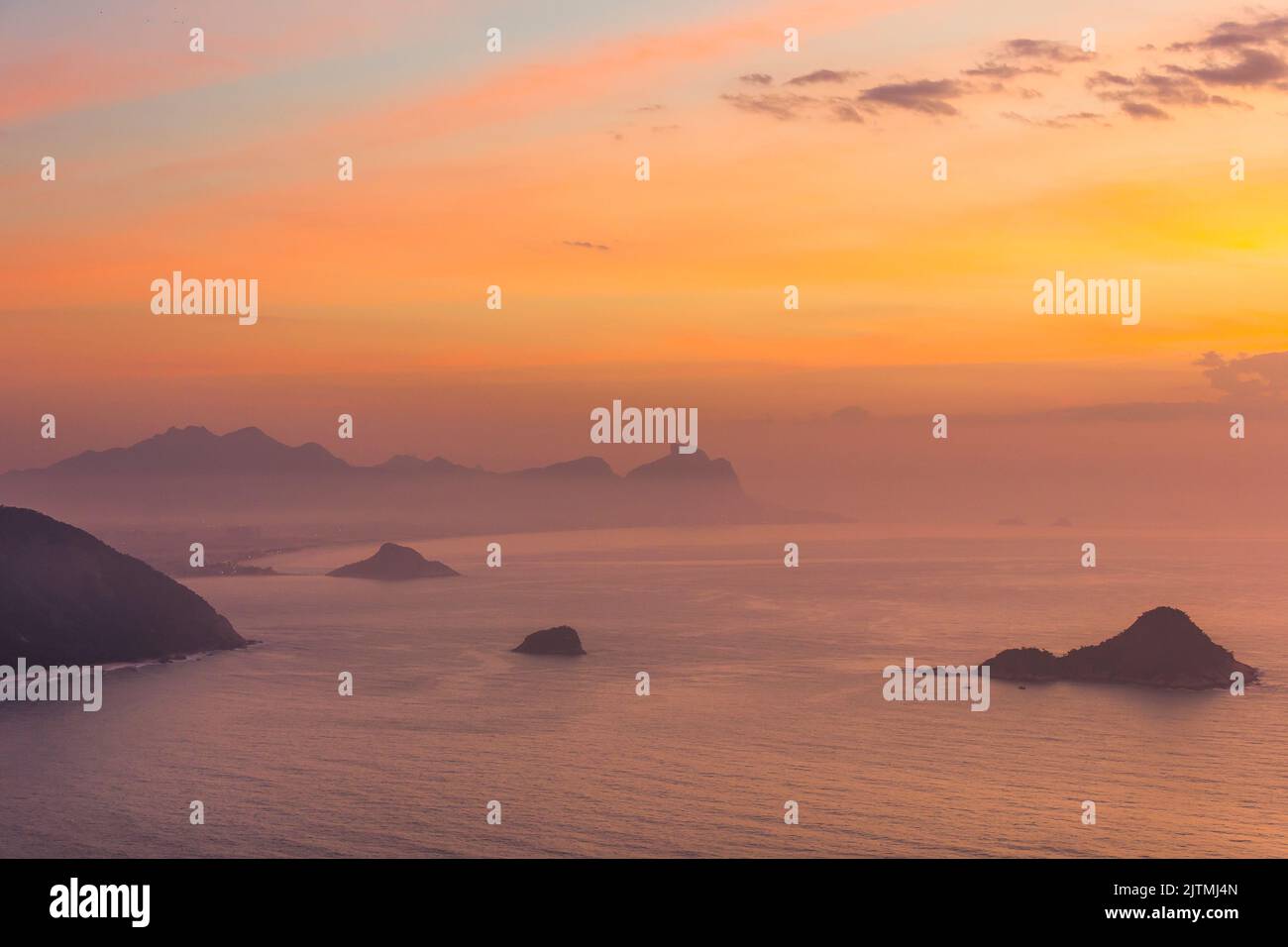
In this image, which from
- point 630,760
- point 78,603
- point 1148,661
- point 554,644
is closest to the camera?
point 630,760

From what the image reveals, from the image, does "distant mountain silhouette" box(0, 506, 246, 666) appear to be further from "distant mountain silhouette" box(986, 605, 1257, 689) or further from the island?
"distant mountain silhouette" box(986, 605, 1257, 689)

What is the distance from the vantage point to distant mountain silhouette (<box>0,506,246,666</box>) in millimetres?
106562

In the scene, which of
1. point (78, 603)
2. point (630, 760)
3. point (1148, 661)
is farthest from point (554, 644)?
point (1148, 661)

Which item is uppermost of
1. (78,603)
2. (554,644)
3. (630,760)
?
(78,603)

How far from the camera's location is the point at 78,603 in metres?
111

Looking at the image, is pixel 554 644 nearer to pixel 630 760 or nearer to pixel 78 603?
pixel 78 603

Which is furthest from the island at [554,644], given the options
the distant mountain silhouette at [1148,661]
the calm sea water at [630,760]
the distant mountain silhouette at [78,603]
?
the distant mountain silhouette at [1148,661]

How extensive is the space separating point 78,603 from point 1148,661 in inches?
4102

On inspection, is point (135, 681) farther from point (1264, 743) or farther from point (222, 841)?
point (1264, 743)

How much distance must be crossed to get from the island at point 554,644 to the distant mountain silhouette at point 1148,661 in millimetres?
46220

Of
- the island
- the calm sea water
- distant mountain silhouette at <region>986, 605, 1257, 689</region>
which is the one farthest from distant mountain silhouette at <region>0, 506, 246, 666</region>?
distant mountain silhouette at <region>986, 605, 1257, 689</region>

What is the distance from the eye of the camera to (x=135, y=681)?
347ft

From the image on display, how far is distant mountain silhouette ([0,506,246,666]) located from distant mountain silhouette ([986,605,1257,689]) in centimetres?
8787
